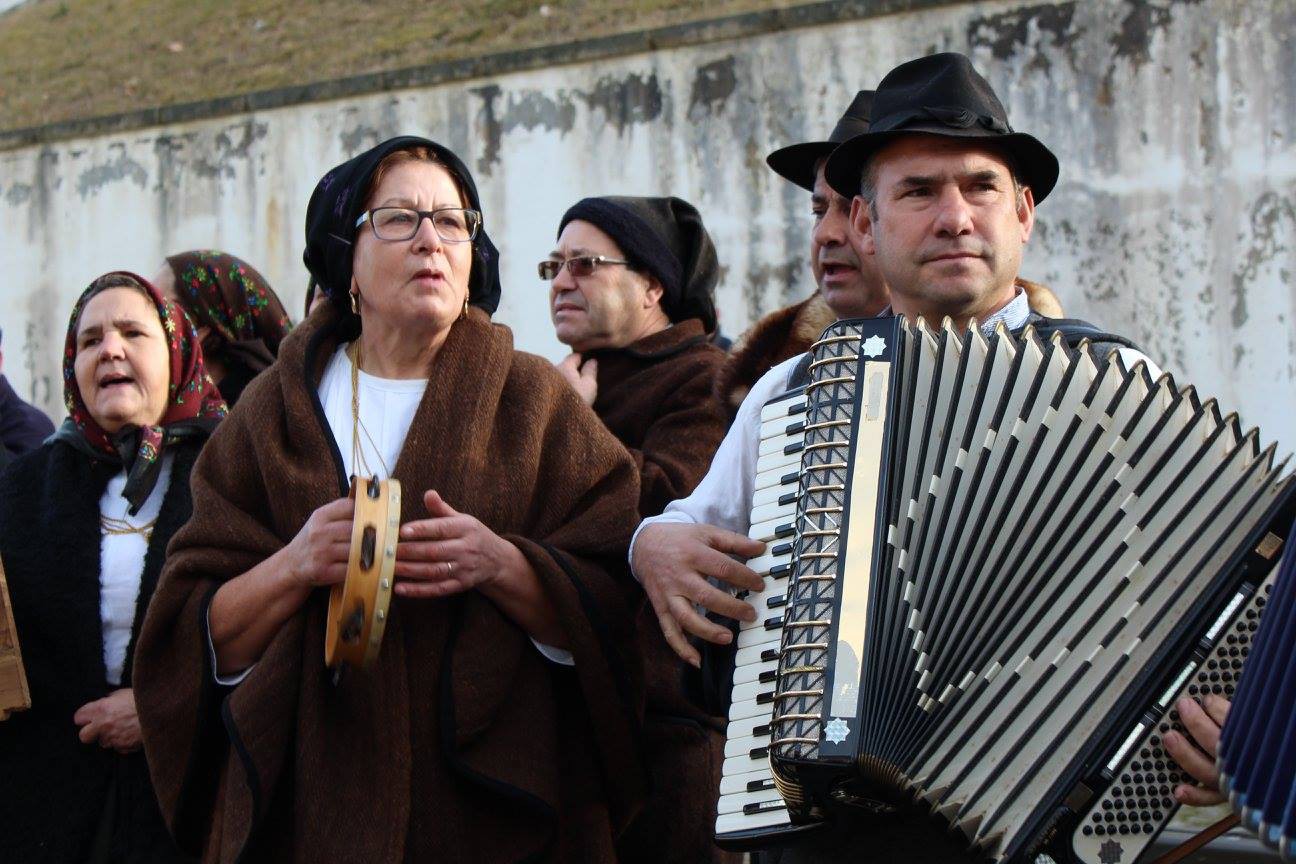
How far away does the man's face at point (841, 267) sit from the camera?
405cm

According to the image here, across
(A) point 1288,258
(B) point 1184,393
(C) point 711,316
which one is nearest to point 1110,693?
(B) point 1184,393

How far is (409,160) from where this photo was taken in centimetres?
370

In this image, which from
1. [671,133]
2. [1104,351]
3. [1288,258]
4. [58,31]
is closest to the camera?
[1104,351]

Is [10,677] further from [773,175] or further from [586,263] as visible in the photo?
[773,175]

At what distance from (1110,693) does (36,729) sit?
2.65 m

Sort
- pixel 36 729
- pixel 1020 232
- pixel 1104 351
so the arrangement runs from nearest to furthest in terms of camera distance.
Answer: pixel 1104 351 < pixel 1020 232 < pixel 36 729

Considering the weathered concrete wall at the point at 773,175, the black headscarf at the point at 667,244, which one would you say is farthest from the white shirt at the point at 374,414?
the weathered concrete wall at the point at 773,175

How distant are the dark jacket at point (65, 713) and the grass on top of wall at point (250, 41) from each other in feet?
21.4

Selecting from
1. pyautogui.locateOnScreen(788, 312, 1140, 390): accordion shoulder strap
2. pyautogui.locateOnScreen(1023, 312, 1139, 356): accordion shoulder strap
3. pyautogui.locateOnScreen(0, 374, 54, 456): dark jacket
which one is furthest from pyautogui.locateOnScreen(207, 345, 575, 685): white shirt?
pyautogui.locateOnScreen(0, 374, 54, 456): dark jacket

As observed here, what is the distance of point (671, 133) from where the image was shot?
9086mm

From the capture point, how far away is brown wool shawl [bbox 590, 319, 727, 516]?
4.05 meters

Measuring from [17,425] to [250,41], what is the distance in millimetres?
7706

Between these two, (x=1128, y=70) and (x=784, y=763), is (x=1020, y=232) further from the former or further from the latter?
(x=1128, y=70)

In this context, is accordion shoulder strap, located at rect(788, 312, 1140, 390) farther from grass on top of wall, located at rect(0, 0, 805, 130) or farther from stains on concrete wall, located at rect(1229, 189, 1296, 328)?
grass on top of wall, located at rect(0, 0, 805, 130)
